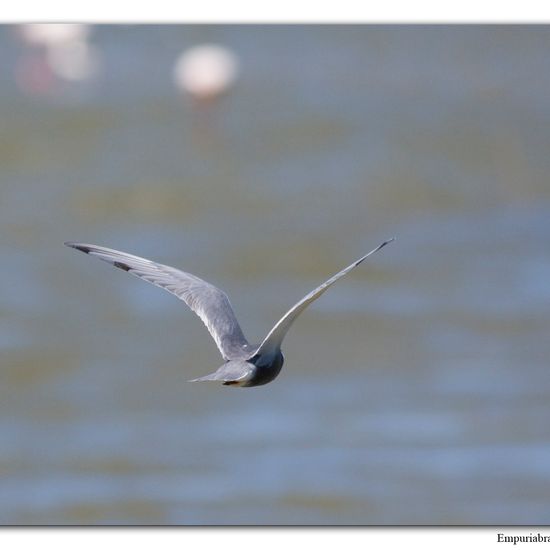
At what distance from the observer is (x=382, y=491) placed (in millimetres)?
5355

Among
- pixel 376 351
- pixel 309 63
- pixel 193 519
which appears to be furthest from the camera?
pixel 376 351

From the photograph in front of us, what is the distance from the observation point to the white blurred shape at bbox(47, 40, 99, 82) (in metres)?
5.54

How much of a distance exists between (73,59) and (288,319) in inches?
136

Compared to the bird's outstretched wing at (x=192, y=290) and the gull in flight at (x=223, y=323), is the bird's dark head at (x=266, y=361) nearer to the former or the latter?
the gull in flight at (x=223, y=323)

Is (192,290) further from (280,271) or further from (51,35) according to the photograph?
(280,271)

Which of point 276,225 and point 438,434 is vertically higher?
point 276,225

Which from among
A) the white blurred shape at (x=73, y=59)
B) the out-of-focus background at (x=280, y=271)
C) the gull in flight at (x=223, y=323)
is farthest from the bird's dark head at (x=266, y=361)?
the white blurred shape at (x=73, y=59)

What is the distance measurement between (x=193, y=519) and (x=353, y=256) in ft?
5.12

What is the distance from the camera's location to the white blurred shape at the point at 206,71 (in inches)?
226

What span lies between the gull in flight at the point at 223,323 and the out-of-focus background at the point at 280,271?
1.99 metres

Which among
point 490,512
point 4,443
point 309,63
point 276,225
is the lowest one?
point 490,512

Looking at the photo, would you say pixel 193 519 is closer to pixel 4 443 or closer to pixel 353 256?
pixel 4 443
